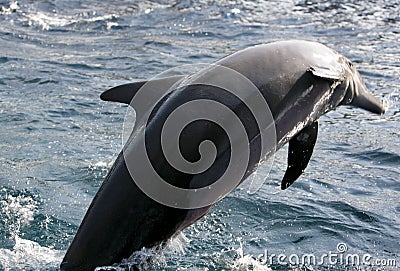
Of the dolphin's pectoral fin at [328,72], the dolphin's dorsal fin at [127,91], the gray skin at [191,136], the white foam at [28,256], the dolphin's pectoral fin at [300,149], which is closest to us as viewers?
the gray skin at [191,136]

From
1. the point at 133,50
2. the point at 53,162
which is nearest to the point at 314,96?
the point at 53,162

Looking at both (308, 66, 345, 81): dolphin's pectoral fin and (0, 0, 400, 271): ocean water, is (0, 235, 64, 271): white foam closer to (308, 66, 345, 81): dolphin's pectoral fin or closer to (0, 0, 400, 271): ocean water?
(0, 0, 400, 271): ocean water

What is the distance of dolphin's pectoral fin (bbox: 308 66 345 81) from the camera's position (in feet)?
17.6

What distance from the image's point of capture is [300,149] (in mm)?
5895

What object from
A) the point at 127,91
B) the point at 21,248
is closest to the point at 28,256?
the point at 21,248

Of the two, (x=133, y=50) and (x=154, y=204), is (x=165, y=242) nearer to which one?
(x=154, y=204)

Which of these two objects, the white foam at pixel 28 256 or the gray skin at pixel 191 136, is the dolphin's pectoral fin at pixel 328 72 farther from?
the white foam at pixel 28 256

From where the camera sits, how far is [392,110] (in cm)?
1121

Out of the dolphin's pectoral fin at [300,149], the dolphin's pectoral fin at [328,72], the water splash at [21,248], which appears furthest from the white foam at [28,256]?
the dolphin's pectoral fin at [328,72]

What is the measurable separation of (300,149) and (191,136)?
147 cm

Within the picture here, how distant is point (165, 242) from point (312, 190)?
11.5 ft

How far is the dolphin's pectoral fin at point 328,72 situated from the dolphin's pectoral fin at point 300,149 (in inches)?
16.5

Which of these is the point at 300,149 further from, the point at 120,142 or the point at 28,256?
the point at 120,142

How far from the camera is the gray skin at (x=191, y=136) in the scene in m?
4.66
